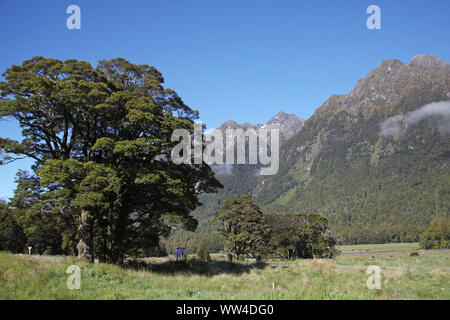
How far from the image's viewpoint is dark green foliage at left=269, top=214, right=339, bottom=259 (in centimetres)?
7538

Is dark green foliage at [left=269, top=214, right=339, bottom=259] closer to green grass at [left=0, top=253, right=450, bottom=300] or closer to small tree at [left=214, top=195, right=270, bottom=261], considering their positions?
small tree at [left=214, top=195, right=270, bottom=261]

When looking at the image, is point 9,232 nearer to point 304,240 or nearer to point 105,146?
point 105,146

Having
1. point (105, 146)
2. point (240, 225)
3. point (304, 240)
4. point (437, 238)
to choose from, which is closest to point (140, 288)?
point (105, 146)

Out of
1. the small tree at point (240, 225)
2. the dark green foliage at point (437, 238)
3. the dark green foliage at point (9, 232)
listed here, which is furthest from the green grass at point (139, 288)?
the dark green foliage at point (437, 238)

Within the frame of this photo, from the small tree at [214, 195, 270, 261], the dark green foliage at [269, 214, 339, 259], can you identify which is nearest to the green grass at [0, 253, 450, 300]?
the small tree at [214, 195, 270, 261]

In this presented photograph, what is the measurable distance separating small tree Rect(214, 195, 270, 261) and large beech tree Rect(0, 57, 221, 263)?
36.6 metres

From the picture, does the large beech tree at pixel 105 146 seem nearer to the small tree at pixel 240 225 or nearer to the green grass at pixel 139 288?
the green grass at pixel 139 288

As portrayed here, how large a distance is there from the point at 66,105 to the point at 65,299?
1221 cm

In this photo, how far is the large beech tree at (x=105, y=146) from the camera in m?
17.7

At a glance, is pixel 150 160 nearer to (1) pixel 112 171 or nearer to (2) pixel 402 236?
(1) pixel 112 171

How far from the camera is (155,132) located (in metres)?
20.8

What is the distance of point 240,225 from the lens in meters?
61.4

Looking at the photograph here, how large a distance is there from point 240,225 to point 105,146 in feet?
152

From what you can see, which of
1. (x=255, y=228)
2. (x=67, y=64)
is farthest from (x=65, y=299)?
(x=255, y=228)
